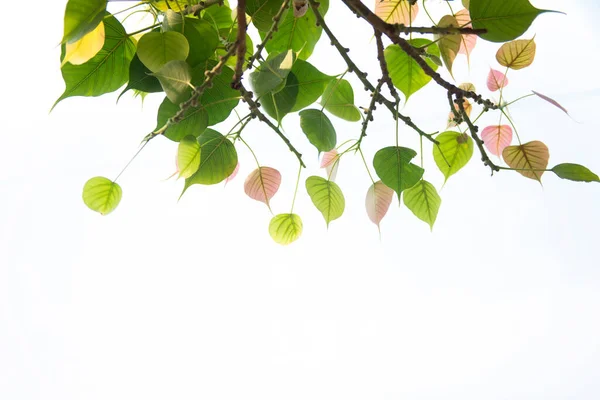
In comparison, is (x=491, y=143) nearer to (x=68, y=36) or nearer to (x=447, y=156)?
(x=447, y=156)

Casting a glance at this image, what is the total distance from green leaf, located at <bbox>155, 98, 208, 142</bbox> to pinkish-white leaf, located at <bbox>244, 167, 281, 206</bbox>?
0.08m

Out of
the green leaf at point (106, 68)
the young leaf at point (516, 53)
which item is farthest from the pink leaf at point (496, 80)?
the green leaf at point (106, 68)

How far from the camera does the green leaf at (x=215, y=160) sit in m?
0.29

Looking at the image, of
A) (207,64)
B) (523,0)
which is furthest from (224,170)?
(523,0)

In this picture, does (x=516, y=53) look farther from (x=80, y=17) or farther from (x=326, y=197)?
(x=80, y=17)

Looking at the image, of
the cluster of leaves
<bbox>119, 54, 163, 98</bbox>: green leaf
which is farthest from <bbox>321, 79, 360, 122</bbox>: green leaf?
<bbox>119, 54, 163, 98</bbox>: green leaf

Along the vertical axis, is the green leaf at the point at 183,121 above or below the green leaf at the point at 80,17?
above

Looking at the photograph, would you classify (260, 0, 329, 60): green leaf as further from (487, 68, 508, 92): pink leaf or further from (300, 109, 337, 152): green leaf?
(487, 68, 508, 92): pink leaf

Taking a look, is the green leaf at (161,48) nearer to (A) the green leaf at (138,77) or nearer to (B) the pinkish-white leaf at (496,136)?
(A) the green leaf at (138,77)

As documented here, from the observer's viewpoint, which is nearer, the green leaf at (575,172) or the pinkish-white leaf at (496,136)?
the green leaf at (575,172)

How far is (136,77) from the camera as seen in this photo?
0.26 m

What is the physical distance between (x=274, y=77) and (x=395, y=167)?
0.36 feet

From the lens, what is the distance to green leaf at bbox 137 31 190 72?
23 centimetres

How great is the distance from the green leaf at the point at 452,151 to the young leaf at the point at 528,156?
0.03 meters
